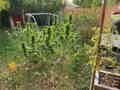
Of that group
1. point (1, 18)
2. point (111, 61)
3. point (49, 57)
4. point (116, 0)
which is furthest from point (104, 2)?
point (1, 18)

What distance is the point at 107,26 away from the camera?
2268 mm

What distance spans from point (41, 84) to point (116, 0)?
2.97 feet

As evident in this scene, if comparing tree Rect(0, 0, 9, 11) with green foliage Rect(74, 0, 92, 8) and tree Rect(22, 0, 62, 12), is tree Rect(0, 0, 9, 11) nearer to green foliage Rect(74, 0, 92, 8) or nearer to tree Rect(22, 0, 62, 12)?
tree Rect(22, 0, 62, 12)

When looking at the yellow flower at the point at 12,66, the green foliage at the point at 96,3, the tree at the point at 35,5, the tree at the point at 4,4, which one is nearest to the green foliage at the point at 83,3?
the green foliage at the point at 96,3

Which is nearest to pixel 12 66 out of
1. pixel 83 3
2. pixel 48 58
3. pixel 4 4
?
pixel 48 58

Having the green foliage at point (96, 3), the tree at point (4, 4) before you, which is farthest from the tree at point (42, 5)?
the green foliage at point (96, 3)

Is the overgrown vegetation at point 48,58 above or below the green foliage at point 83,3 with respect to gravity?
below

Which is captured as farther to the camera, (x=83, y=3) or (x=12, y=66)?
(x=12, y=66)

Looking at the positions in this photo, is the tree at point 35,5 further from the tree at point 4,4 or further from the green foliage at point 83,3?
the green foliage at point 83,3

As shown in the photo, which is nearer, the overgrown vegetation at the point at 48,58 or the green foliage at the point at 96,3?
the green foliage at the point at 96,3

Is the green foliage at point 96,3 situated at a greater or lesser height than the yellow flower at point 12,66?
greater

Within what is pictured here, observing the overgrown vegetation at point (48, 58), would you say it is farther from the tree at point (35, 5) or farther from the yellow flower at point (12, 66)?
the tree at point (35, 5)

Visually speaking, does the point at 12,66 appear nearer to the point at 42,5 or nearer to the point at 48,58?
the point at 48,58

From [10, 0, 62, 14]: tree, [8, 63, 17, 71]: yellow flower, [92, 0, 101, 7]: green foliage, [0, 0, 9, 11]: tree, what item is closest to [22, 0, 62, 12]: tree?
[10, 0, 62, 14]: tree
